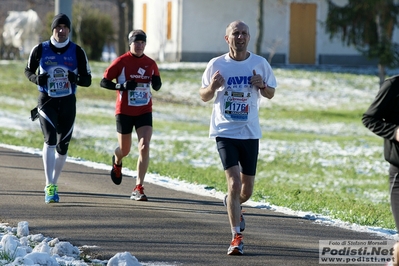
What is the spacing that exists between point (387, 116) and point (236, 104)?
200 cm

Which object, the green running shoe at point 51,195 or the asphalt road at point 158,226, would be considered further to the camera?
the green running shoe at point 51,195

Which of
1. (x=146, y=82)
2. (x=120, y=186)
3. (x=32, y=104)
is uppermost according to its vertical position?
(x=146, y=82)

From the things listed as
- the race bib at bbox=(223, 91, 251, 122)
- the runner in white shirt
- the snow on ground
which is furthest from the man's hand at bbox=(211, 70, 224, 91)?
the snow on ground

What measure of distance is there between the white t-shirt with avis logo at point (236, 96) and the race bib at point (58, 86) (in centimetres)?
281

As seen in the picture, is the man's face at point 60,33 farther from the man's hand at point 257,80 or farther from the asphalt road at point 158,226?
the man's hand at point 257,80

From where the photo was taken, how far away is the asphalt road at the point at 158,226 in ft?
25.4

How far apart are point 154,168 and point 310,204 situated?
4.71 metres

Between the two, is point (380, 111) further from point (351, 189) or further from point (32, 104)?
point (32, 104)

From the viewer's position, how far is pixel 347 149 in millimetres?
22594

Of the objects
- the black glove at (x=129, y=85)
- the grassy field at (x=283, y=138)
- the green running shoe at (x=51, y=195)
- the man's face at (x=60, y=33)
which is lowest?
the grassy field at (x=283, y=138)

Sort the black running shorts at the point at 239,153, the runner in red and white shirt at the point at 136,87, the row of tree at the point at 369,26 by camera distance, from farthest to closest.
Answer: the row of tree at the point at 369,26, the runner in red and white shirt at the point at 136,87, the black running shorts at the point at 239,153

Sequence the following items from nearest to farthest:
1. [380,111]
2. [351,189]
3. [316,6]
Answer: [380,111], [351,189], [316,6]

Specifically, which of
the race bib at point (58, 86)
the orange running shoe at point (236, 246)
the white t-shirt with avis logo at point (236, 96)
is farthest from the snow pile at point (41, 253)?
the race bib at point (58, 86)

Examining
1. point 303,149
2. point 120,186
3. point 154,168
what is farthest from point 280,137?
point 120,186
